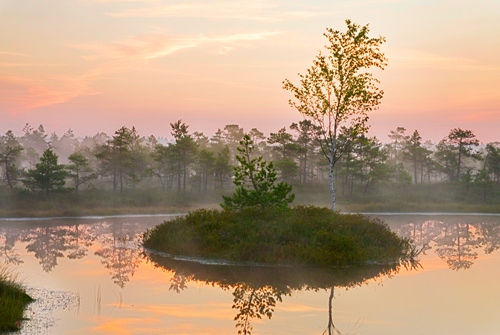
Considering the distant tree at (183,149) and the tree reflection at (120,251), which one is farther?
the distant tree at (183,149)

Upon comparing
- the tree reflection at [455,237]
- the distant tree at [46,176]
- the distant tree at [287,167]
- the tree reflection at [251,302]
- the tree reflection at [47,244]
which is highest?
the distant tree at [287,167]

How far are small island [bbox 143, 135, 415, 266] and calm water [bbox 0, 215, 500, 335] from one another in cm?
111

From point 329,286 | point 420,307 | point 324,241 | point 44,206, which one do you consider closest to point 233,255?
point 324,241

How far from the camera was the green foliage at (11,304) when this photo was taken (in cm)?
1333

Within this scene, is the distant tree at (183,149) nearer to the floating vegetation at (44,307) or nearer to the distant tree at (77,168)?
the distant tree at (77,168)

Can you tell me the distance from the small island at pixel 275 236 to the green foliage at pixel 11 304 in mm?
10476

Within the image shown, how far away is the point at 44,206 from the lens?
5716 cm

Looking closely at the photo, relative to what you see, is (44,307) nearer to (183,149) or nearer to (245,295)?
(245,295)

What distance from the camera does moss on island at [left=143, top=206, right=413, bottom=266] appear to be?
79.5 ft

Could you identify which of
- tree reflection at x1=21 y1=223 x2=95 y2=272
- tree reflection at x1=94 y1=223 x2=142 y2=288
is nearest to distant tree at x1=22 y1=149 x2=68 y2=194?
tree reflection at x1=21 y1=223 x2=95 y2=272

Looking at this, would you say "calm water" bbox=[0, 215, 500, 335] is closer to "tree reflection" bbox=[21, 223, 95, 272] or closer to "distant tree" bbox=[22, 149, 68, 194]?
"tree reflection" bbox=[21, 223, 95, 272]

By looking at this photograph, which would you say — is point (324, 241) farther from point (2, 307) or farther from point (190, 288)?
point (2, 307)

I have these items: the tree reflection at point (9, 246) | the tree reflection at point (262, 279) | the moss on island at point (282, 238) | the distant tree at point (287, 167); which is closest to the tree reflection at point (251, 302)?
the tree reflection at point (262, 279)

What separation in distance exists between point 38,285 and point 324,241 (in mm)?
12336
